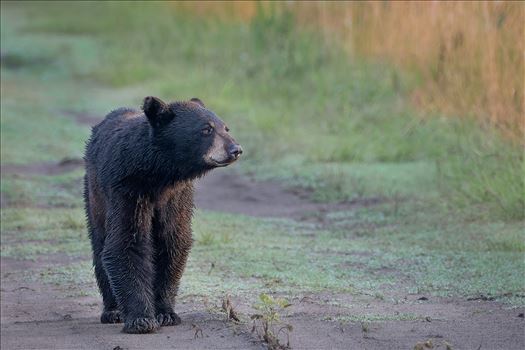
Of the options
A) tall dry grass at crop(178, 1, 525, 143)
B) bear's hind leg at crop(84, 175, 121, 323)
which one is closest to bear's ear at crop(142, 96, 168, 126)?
bear's hind leg at crop(84, 175, 121, 323)

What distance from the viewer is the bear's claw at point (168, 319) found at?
20.3 ft

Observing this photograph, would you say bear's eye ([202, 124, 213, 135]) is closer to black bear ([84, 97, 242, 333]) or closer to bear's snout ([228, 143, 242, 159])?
black bear ([84, 97, 242, 333])

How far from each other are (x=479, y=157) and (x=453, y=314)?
12.3ft

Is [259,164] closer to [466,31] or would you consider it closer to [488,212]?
[466,31]

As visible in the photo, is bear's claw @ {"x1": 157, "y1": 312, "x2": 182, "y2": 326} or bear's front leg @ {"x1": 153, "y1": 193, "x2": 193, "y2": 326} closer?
bear's claw @ {"x1": 157, "y1": 312, "x2": 182, "y2": 326}

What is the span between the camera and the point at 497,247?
8242 millimetres

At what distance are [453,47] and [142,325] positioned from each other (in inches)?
242

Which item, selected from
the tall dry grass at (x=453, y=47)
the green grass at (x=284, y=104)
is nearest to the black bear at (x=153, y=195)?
the green grass at (x=284, y=104)

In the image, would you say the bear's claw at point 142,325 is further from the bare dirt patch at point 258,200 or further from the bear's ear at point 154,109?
A: the bare dirt patch at point 258,200

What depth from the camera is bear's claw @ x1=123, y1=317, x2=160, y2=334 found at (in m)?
6.00

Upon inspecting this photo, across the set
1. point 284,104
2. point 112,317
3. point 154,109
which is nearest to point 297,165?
point 284,104

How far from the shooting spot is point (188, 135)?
631cm

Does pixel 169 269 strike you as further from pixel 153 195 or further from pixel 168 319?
pixel 153 195

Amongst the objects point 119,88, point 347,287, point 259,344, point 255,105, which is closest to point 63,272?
point 347,287
